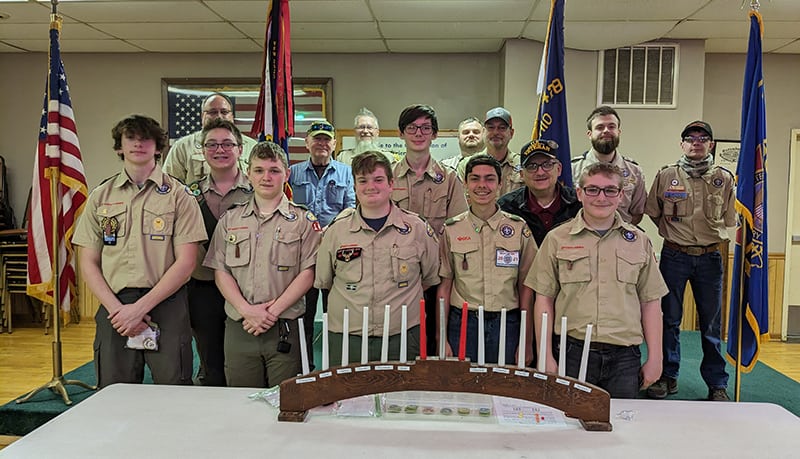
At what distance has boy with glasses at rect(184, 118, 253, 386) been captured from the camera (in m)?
2.61

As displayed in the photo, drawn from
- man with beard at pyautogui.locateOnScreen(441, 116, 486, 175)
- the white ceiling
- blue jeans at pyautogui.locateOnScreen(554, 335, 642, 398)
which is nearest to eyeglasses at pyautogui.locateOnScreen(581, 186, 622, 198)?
blue jeans at pyautogui.locateOnScreen(554, 335, 642, 398)

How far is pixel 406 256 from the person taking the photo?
85.3 inches

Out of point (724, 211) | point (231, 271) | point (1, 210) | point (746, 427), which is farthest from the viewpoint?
point (1, 210)

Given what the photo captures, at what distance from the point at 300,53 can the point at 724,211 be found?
4259mm

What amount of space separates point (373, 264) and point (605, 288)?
88 centimetres

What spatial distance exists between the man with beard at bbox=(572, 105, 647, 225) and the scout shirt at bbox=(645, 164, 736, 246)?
0.27m

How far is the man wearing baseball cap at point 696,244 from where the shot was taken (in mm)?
3248

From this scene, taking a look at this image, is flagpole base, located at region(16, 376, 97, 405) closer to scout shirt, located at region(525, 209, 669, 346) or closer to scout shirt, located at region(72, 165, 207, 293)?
scout shirt, located at region(72, 165, 207, 293)

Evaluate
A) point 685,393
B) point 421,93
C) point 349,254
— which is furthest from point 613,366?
point 421,93

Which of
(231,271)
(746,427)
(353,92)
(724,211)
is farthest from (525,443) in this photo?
(353,92)

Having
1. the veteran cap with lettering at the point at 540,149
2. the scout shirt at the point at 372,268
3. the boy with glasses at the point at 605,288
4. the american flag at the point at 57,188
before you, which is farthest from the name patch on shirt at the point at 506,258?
the american flag at the point at 57,188

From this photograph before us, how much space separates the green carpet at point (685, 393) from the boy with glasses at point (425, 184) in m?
1.59

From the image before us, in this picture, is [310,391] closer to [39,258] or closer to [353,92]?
[39,258]

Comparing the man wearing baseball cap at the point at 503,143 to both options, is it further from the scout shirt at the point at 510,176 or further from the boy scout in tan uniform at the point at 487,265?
the boy scout in tan uniform at the point at 487,265
